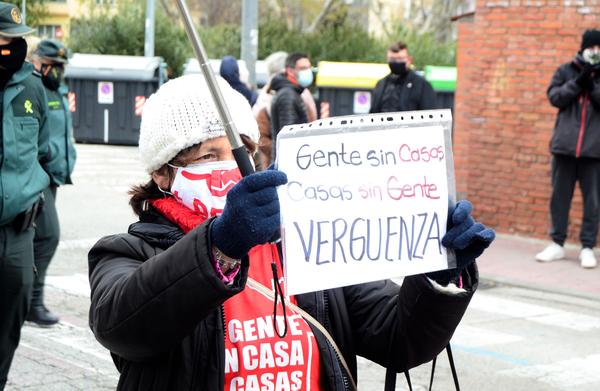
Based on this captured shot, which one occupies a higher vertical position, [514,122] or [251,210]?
[251,210]

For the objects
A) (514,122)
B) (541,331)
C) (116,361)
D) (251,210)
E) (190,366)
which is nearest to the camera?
(251,210)

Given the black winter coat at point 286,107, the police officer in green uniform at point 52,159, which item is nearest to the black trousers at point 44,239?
the police officer in green uniform at point 52,159

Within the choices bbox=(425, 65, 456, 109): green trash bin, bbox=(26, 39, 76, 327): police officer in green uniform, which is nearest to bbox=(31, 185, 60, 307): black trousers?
bbox=(26, 39, 76, 327): police officer in green uniform

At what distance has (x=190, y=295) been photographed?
2131 millimetres

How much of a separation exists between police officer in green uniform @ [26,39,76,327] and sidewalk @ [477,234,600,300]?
4023 mm

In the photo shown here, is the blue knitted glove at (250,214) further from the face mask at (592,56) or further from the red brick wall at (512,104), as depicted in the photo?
the red brick wall at (512,104)

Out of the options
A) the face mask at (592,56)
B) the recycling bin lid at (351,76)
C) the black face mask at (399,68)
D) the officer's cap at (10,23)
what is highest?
the officer's cap at (10,23)

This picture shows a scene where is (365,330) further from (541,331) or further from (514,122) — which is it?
(514,122)

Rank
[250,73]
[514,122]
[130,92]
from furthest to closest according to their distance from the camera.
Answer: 1. [130,92]
2. [250,73]
3. [514,122]

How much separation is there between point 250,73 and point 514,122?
420cm

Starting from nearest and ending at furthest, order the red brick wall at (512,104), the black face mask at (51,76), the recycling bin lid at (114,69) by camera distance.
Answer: the black face mask at (51,76), the red brick wall at (512,104), the recycling bin lid at (114,69)

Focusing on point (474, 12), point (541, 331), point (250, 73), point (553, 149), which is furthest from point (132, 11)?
point (541, 331)

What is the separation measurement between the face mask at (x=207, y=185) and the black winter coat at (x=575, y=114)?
788 centimetres

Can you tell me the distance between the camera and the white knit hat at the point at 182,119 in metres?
2.47
